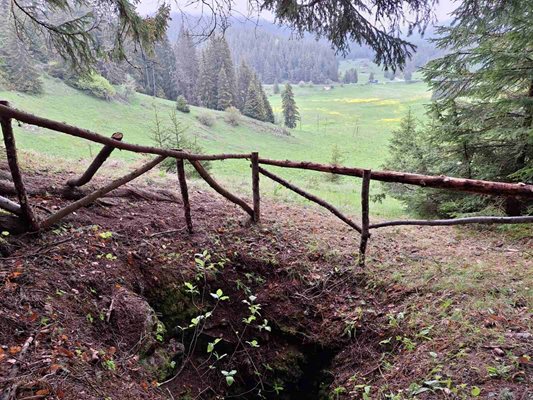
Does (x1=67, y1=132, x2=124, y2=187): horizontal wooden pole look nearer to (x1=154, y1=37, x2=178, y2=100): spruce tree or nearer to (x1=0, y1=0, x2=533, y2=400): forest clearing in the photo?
(x1=0, y1=0, x2=533, y2=400): forest clearing

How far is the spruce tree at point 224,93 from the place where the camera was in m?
54.8

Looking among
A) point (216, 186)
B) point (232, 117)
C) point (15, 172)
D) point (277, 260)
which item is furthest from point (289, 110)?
point (15, 172)

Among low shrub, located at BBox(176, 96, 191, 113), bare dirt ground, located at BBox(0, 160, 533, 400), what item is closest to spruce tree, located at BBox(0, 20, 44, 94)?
low shrub, located at BBox(176, 96, 191, 113)

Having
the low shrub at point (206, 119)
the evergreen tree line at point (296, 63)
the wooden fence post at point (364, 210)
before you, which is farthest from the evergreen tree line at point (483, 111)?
the evergreen tree line at point (296, 63)

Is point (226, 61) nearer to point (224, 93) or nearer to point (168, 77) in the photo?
point (224, 93)

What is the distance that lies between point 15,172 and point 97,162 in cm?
104

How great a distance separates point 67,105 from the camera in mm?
39219

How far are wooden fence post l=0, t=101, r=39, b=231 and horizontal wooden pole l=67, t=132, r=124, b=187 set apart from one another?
0.90 metres

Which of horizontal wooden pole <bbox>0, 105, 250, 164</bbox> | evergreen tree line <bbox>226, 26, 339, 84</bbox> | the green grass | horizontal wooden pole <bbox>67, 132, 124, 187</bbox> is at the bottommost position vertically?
the green grass

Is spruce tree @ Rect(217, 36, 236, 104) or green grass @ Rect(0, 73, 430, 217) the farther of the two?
spruce tree @ Rect(217, 36, 236, 104)

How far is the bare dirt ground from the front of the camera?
8.75ft

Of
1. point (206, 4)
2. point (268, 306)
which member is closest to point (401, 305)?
point (268, 306)

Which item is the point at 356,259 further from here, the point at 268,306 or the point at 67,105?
the point at 67,105

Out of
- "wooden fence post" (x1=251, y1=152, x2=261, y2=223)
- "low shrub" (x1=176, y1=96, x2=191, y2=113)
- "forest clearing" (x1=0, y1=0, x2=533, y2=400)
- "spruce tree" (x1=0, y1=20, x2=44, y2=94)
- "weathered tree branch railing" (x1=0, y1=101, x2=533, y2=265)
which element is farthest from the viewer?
"low shrub" (x1=176, y1=96, x2=191, y2=113)
